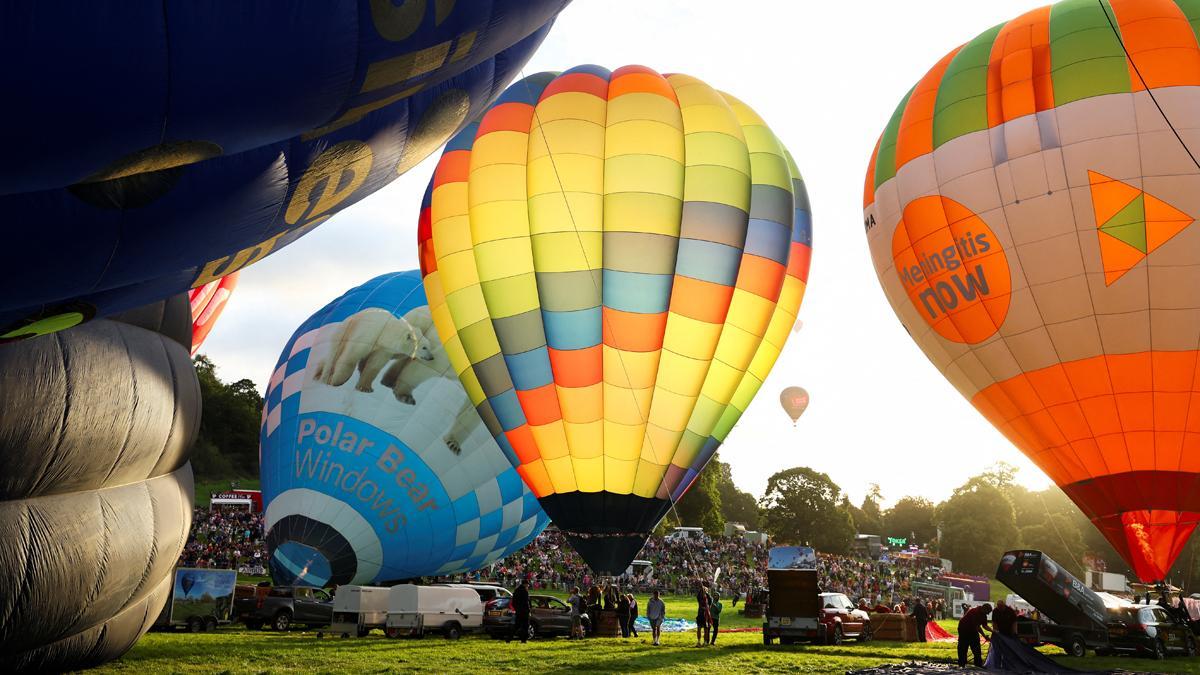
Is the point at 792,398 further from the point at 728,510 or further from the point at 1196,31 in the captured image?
the point at 728,510

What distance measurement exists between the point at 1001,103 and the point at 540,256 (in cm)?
808

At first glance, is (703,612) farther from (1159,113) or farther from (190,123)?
(190,123)

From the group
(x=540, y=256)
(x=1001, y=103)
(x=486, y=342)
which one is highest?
(x=1001, y=103)

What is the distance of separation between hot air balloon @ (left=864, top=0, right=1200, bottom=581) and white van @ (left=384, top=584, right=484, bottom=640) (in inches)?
388

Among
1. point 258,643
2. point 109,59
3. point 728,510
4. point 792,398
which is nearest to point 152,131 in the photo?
point 109,59

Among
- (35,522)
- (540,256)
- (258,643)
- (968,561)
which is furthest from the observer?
(968,561)

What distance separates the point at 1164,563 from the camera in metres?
15.1

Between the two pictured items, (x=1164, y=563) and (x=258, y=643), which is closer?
(x=258, y=643)

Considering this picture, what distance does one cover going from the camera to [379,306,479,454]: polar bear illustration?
739 inches

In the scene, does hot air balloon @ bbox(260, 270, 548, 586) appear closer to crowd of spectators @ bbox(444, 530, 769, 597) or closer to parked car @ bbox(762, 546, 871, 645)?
parked car @ bbox(762, 546, 871, 645)

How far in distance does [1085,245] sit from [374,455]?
12593 mm

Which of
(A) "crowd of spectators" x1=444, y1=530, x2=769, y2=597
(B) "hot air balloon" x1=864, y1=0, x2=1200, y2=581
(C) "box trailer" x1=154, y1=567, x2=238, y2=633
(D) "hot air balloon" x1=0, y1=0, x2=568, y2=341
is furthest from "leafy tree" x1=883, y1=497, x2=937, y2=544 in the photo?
(D) "hot air balloon" x1=0, y1=0, x2=568, y2=341

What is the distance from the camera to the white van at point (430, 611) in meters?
16.0

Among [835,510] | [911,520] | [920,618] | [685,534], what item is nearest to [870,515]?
[911,520]
